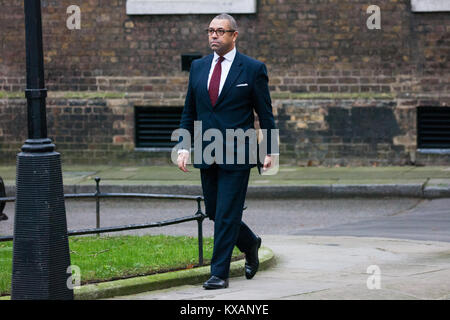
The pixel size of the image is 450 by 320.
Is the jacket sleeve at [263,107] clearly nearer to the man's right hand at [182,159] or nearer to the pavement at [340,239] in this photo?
the man's right hand at [182,159]

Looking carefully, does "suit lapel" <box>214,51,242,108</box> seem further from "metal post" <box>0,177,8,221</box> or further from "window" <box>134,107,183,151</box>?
"window" <box>134,107,183,151</box>

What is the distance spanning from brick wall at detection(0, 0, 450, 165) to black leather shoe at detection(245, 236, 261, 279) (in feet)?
28.9

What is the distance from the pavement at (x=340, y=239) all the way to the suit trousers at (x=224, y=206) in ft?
0.74

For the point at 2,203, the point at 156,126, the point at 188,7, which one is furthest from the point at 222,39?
the point at 156,126

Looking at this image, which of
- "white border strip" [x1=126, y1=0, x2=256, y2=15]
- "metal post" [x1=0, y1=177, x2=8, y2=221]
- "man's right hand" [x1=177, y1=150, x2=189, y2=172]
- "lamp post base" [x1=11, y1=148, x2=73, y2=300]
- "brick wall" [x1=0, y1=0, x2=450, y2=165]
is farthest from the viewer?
"white border strip" [x1=126, y1=0, x2=256, y2=15]

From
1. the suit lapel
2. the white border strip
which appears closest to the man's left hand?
the suit lapel

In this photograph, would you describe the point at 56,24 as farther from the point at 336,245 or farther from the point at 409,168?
the point at 336,245

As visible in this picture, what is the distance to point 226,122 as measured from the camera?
743 cm

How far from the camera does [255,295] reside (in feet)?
22.7

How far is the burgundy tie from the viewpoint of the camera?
24.6 feet

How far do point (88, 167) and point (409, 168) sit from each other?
526 cm

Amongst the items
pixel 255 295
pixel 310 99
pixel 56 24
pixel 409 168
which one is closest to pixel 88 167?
pixel 56 24

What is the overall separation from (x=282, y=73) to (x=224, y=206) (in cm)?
959
